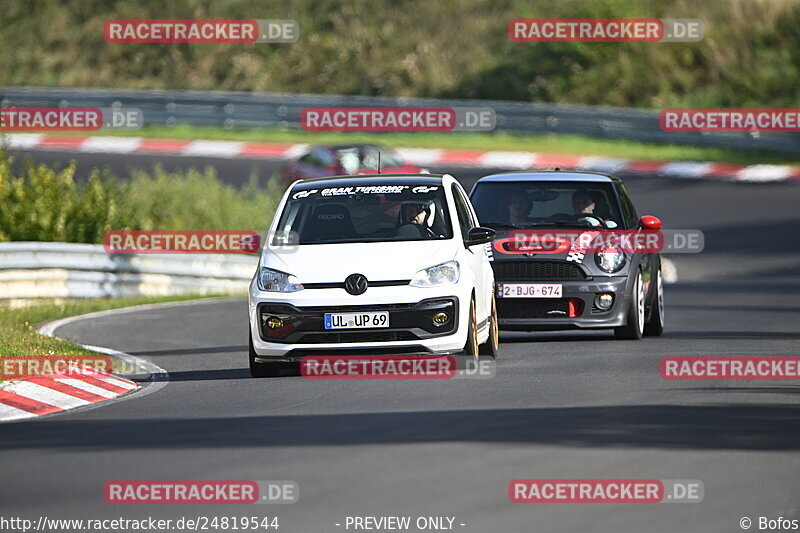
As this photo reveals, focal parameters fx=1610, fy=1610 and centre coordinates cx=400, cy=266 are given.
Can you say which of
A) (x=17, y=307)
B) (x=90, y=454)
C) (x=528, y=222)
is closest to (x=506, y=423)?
(x=90, y=454)

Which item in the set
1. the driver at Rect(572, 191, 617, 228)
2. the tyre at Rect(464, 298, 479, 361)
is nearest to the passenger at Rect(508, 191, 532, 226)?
the driver at Rect(572, 191, 617, 228)

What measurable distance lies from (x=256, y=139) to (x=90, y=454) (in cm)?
3196

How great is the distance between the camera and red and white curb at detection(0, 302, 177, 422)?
11.2 metres

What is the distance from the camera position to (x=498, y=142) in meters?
38.8

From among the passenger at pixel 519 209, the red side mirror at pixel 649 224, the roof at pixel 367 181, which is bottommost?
the red side mirror at pixel 649 224

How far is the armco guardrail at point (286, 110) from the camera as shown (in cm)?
3753

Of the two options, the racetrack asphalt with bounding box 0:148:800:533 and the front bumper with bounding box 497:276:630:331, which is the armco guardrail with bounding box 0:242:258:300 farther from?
the front bumper with bounding box 497:276:630:331

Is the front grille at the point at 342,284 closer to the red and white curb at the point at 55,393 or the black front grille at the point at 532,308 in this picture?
the red and white curb at the point at 55,393

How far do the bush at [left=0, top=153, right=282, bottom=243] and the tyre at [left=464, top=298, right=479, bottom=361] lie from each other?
39.2 feet

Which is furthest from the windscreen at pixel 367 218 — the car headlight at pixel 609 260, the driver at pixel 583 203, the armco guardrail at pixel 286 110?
the armco guardrail at pixel 286 110

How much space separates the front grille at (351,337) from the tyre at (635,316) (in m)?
3.50

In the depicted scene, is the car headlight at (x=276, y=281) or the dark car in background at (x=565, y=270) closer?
the car headlight at (x=276, y=281)

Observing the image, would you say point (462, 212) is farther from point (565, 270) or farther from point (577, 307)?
point (577, 307)

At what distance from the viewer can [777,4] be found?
143 ft
